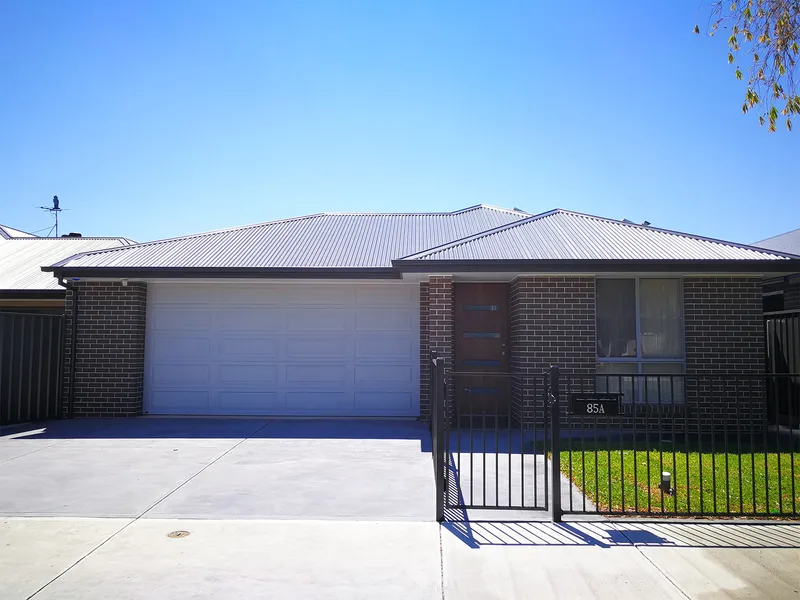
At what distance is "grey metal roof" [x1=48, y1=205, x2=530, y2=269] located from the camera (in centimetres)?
1180

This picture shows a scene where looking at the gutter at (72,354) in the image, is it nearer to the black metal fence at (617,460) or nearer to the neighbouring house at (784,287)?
the black metal fence at (617,460)

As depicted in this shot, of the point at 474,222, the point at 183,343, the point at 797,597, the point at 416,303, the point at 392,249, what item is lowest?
the point at 797,597

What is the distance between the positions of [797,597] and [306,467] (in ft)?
17.2

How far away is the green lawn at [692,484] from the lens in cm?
557

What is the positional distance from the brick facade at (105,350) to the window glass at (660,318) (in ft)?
30.5

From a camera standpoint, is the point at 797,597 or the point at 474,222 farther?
the point at 474,222

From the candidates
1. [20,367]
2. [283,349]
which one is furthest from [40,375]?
[283,349]

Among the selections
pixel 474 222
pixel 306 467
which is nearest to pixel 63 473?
pixel 306 467

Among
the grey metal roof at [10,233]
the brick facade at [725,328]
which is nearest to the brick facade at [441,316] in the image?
the brick facade at [725,328]

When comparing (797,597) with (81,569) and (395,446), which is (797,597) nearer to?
(81,569)

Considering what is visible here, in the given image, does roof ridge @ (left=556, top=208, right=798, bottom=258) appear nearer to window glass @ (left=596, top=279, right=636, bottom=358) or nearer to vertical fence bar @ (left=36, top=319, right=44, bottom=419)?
window glass @ (left=596, top=279, right=636, bottom=358)

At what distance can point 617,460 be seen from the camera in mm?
7797

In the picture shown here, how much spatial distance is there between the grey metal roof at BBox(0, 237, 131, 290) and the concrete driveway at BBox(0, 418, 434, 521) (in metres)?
4.26

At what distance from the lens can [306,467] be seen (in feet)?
25.2
